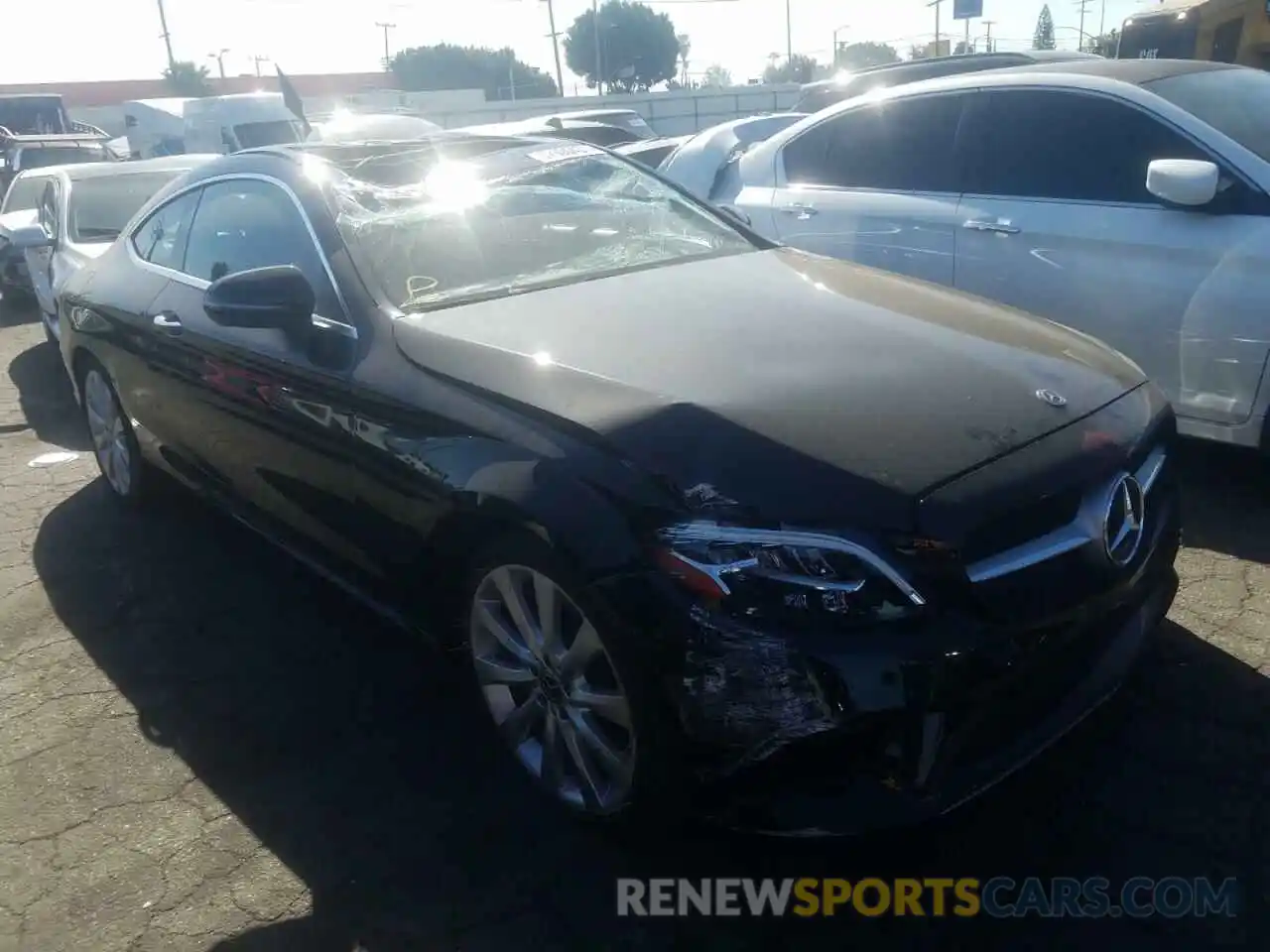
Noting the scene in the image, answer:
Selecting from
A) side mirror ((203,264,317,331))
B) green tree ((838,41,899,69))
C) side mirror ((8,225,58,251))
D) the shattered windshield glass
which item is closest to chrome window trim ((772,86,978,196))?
the shattered windshield glass

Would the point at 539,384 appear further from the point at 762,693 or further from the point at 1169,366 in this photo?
the point at 1169,366

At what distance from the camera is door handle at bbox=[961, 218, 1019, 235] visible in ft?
14.9

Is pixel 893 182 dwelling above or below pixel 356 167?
below

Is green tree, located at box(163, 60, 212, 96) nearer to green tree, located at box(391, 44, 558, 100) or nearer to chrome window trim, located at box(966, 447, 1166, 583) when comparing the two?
green tree, located at box(391, 44, 558, 100)

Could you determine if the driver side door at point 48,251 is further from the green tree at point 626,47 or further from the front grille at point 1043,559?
the green tree at point 626,47

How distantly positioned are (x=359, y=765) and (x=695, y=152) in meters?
4.61

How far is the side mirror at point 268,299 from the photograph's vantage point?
2980 millimetres

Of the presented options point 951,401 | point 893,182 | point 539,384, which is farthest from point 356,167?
point 893,182

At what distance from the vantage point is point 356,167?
11.5 feet

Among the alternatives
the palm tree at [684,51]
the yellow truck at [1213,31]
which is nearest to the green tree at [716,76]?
the palm tree at [684,51]

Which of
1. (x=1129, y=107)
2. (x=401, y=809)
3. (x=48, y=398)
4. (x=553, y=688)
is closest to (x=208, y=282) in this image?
(x=401, y=809)

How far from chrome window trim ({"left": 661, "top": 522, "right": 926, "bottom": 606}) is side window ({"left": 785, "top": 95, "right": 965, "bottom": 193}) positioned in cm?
323

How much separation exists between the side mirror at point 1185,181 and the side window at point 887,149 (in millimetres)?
1007

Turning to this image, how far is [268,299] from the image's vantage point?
2.98 meters
